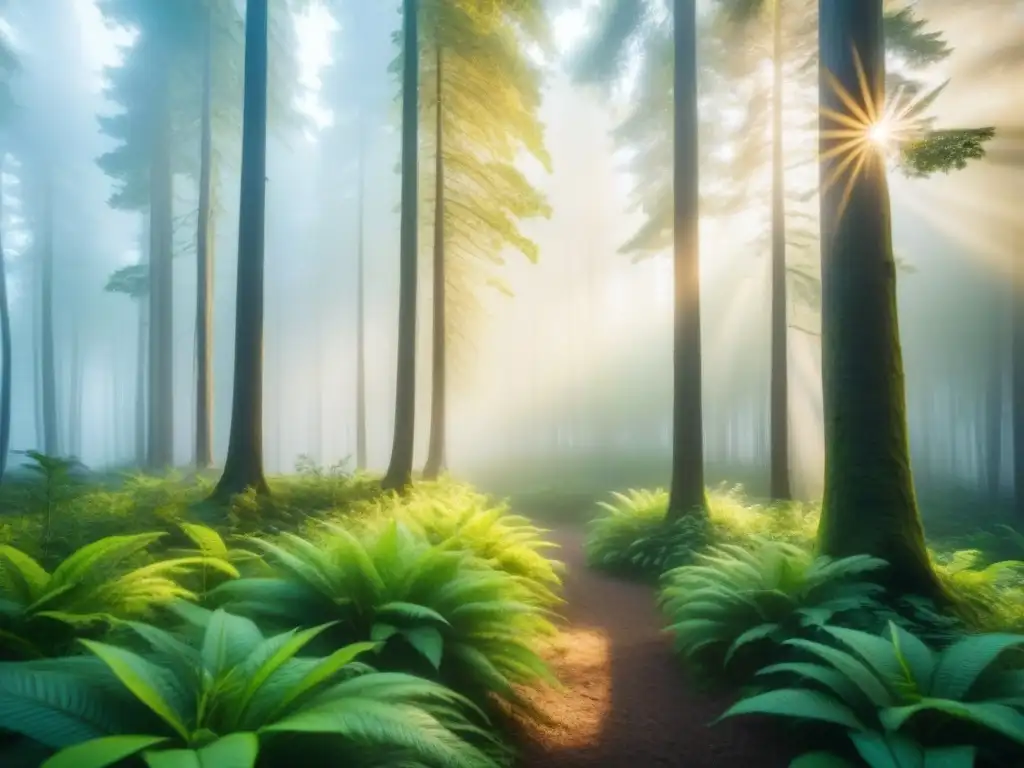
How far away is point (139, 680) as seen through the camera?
7.50ft

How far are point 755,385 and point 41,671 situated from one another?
137 ft

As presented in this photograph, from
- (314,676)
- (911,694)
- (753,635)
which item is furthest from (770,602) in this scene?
(314,676)

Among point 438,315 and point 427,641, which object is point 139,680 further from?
point 438,315

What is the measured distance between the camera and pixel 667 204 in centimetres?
1483

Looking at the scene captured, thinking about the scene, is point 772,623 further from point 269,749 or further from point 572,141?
point 572,141

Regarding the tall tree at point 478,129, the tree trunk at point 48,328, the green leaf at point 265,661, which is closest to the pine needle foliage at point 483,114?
the tall tree at point 478,129

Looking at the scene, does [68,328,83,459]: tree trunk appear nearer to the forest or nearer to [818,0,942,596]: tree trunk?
the forest

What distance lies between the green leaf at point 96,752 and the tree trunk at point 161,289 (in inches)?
813

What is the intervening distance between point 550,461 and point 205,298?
26.3m

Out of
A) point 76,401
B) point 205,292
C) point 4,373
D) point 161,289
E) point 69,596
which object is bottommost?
point 69,596

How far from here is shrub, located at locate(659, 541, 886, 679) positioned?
4.63 meters

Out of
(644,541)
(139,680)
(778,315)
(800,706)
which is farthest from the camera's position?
(778,315)

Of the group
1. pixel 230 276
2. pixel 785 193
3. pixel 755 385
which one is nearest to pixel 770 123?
pixel 785 193

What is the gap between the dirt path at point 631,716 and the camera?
3.72m
